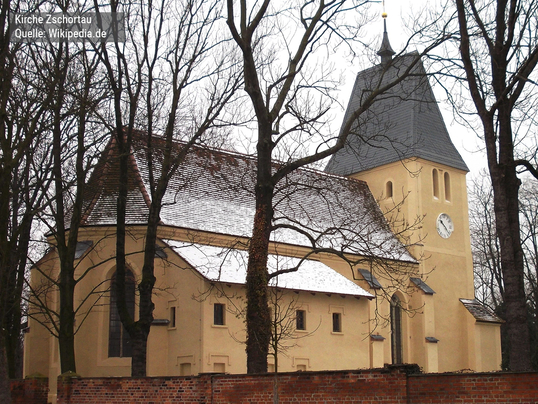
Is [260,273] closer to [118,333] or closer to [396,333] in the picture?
[118,333]

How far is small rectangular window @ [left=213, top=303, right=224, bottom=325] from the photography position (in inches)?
898

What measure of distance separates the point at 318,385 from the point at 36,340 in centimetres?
1540

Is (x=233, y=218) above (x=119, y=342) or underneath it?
above

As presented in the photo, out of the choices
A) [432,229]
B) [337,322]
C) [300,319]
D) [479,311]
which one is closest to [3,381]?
[300,319]

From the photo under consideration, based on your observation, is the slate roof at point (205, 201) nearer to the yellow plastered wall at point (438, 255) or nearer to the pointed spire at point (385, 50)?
the yellow plastered wall at point (438, 255)

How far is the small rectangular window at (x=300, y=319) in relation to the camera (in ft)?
80.7

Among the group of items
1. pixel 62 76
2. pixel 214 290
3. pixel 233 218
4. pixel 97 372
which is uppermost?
pixel 62 76

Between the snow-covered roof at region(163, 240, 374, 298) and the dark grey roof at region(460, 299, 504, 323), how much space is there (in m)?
9.14

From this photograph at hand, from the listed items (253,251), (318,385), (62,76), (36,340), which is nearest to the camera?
(318,385)

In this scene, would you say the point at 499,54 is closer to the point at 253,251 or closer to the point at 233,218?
the point at 253,251

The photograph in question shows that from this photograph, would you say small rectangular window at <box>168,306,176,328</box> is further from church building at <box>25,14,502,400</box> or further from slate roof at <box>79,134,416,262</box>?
slate roof at <box>79,134,416,262</box>

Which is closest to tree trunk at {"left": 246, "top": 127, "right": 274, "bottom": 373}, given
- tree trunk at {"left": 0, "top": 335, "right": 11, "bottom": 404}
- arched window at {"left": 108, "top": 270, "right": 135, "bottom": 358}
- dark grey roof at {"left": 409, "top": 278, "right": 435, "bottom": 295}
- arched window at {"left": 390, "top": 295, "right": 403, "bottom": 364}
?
tree trunk at {"left": 0, "top": 335, "right": 11, "bottom": 404}

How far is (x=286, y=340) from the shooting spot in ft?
79.4

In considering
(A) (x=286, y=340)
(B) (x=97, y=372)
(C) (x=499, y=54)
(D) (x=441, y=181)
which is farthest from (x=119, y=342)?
(D) (x=441, y=181)
